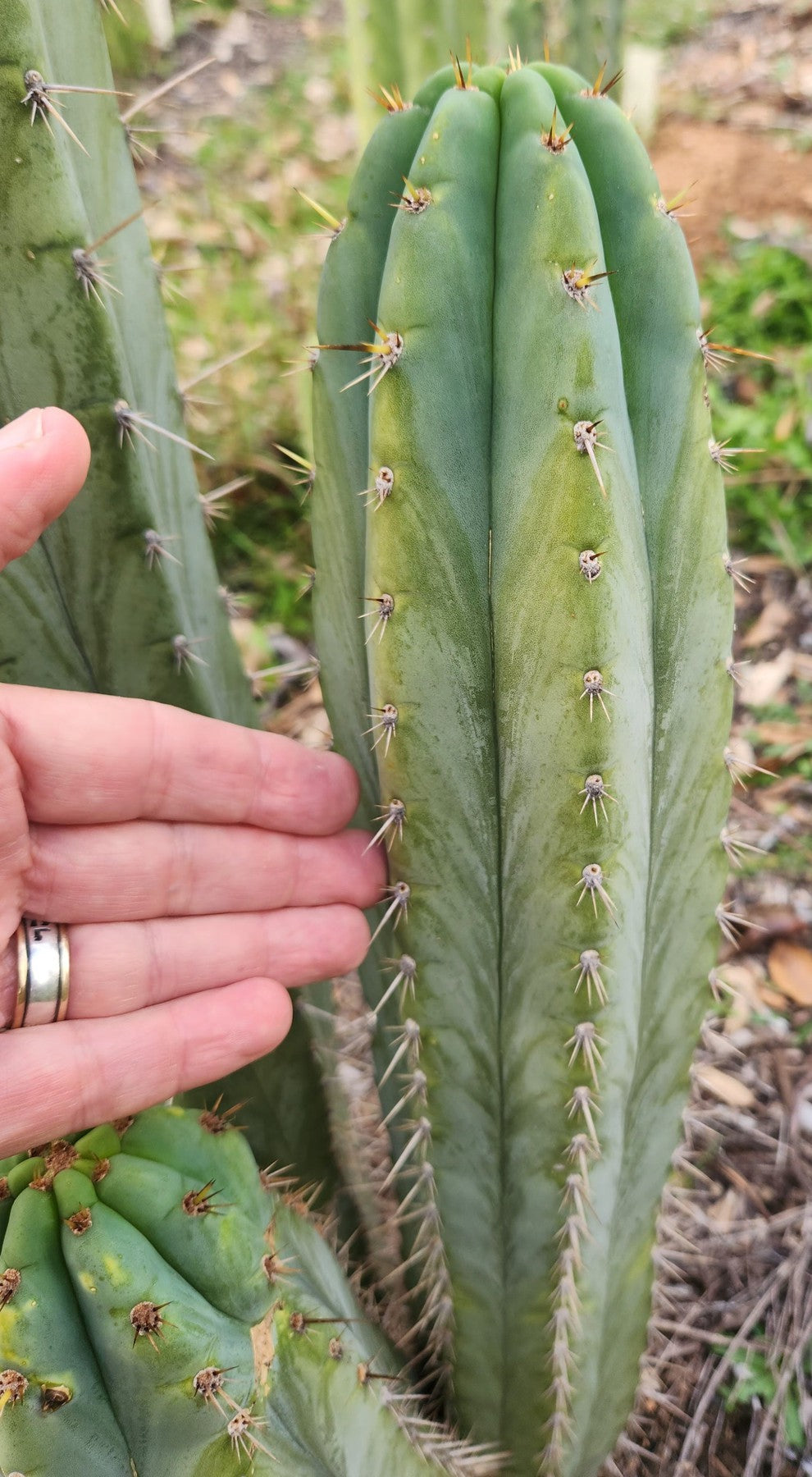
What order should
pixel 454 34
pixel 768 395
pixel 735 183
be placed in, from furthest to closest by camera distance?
pixel 735 183, pixel 768 395, pixel 454 34

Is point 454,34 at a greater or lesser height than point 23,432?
greater

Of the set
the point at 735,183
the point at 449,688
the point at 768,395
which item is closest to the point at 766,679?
the point at 768,395

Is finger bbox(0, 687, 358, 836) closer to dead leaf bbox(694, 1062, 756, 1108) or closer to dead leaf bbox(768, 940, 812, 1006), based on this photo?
A: dead leaf bbox(694, 1062, 756, 1108)

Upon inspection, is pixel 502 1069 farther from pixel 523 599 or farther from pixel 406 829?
pixel 523 599

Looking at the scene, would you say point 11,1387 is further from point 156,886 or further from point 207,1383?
point 156,886

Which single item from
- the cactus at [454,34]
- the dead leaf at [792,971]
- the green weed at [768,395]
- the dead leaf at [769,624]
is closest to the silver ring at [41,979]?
the dead leaf at [792,971]

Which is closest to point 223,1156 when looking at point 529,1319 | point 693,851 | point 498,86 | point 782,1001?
point 529,1319

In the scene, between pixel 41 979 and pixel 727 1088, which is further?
pixel 727 1088
